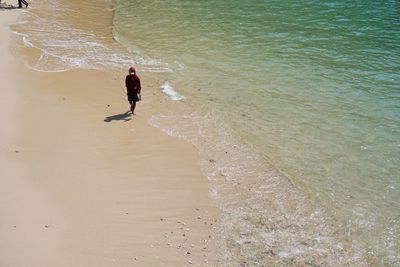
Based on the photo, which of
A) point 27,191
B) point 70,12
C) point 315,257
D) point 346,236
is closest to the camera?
point 315,257

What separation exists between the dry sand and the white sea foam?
0.62 m

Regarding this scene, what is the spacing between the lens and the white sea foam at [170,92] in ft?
54.5

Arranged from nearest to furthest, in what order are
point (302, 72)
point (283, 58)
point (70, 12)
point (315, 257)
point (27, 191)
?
point (315, 257) < point (27, 191) < point (302, 72) < point (283, 58) < point (70, 12)

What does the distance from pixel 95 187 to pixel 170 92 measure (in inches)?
261

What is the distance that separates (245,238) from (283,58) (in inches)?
483

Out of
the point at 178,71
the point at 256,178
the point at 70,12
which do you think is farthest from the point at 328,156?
the point at 70,12

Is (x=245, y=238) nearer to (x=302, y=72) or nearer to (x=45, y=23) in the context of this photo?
(x=302, y=72)

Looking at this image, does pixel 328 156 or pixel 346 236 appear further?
pixel 328 156

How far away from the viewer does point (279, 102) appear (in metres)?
16.2

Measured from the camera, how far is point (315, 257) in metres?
9.28

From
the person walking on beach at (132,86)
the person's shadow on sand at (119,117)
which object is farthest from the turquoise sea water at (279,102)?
the person walking on beach at (132,86)

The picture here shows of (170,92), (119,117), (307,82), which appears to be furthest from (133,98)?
(307,82)

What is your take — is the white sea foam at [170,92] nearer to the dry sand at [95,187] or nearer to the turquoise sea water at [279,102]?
the turquoise sea water at [279,102]

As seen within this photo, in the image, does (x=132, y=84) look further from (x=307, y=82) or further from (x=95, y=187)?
(x=307, y=82)
